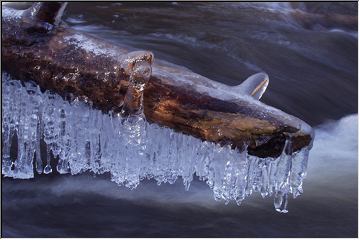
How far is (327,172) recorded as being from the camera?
4.00m

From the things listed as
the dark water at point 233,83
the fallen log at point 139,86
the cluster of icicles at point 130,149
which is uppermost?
the fallen log at point 139,86

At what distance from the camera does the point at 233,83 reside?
4.86 m

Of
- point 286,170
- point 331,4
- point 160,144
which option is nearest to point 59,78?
point 160,144

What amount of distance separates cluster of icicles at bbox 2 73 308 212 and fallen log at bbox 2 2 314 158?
8cm

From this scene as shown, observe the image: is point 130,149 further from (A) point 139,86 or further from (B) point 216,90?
(B) point 216,90

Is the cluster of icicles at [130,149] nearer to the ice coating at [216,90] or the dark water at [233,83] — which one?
the ice coating at [216,90]

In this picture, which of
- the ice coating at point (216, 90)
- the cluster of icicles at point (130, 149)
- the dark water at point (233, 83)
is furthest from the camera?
the dark water at point (233, 83)

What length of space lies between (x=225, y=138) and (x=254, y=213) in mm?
1217

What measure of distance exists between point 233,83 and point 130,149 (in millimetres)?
2360

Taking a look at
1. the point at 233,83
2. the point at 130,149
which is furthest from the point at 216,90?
the point at 233,83

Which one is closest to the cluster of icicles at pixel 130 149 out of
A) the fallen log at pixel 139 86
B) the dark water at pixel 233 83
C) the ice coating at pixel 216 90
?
the fallen log at pixel 139 86

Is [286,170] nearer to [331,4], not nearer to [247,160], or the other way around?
[247,160]

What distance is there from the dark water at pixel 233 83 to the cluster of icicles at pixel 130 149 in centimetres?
40

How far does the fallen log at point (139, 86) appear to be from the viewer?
222cm
